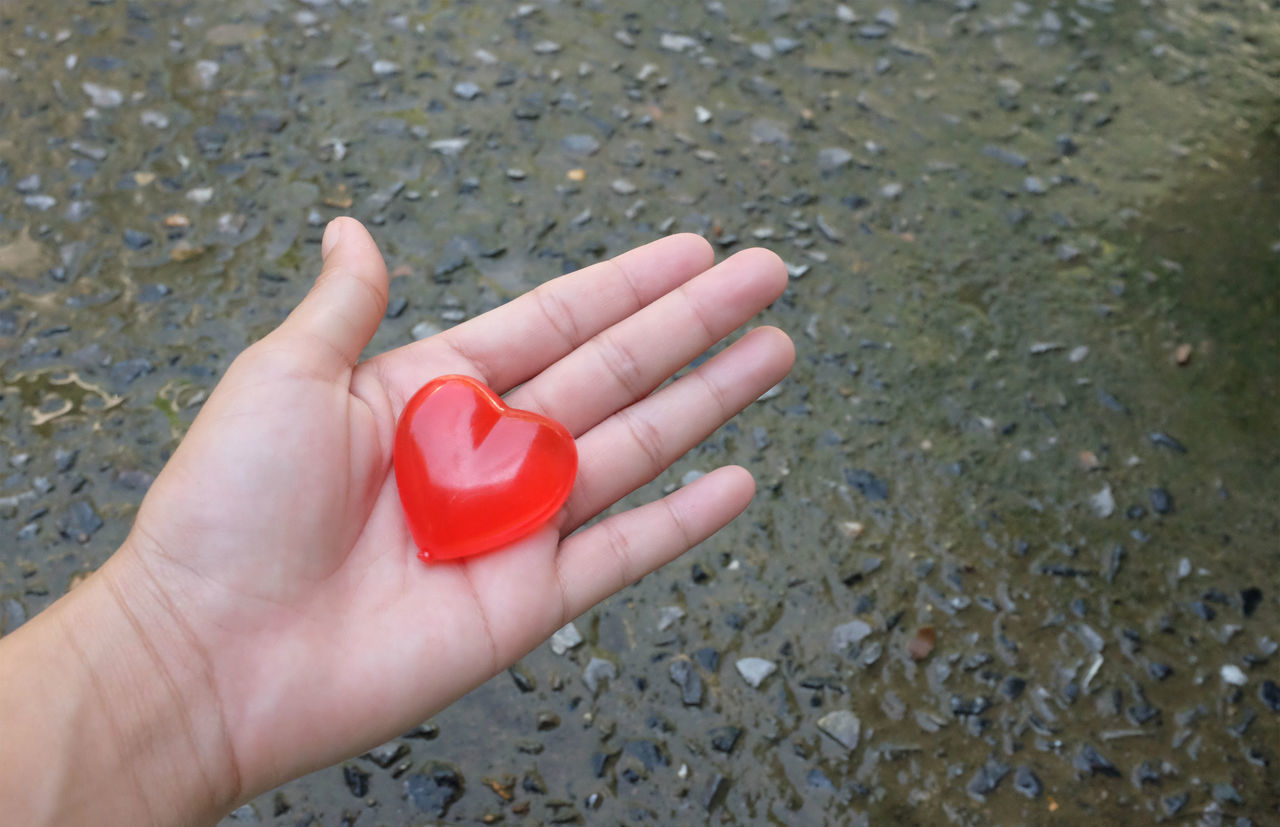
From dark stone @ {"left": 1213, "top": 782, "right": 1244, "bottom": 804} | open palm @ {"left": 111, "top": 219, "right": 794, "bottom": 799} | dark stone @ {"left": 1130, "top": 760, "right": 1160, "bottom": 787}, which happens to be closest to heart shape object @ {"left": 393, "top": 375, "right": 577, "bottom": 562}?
open palm @ {"left": 111, "top": 219, "right": 794, "bottom": 799}

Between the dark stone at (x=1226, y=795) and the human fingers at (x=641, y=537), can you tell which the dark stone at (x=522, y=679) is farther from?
the dark stone at (x=1226, y=795)

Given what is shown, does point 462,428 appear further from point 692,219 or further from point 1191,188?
point 1191,188

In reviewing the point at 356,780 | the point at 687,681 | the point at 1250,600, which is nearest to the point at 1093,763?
the point at 1250,600

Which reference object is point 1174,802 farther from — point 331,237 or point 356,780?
point 331,237

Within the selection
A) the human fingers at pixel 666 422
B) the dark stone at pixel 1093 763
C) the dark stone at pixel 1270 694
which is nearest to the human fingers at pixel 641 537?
the human fingers at pixel 666 422

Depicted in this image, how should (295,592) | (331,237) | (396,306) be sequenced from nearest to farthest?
(295,592) → (331,237) → (396,306)

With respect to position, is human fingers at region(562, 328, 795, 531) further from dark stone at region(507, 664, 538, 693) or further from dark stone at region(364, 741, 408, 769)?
dark stone at region(364, 741, 408, 769)

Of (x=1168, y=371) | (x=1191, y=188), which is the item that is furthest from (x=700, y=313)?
(x=1191, y=188)
